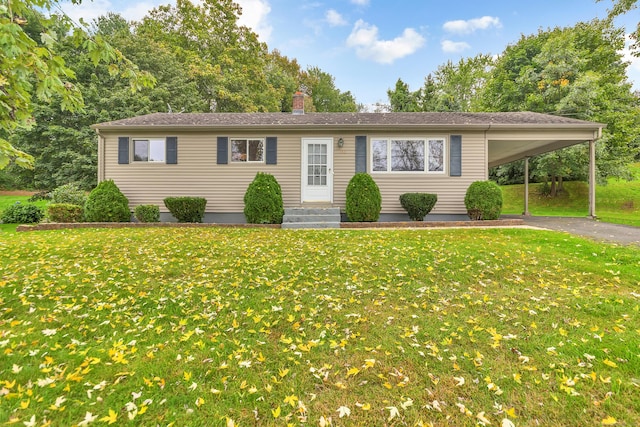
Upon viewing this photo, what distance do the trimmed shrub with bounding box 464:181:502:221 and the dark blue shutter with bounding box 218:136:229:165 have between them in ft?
25.5

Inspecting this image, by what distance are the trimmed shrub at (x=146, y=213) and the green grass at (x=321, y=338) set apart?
384 cm

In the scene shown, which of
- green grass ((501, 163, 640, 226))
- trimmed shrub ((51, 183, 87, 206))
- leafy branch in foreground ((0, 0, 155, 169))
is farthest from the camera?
Result: green grass ((501, 163, 640, 226))

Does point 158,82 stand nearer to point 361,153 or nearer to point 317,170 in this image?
point 317,170

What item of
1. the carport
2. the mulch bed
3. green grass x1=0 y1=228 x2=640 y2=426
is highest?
the carport

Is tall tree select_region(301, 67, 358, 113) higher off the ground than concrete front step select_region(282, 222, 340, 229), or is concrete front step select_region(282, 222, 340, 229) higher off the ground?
tall tree select_region(301, 67, 358, 113)

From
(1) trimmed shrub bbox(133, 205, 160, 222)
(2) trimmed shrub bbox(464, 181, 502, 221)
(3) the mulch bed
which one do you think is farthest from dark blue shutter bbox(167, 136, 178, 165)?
(2) trimmed shrub bbox(464, 181, 502, 221)

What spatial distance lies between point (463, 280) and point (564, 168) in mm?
15985

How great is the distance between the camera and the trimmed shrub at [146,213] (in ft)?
29.7

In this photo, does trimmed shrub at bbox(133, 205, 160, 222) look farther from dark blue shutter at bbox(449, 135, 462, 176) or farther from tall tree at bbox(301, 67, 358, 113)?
tall tree at bbox(301, 67, 358, 113)

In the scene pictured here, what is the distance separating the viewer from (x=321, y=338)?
278 cm

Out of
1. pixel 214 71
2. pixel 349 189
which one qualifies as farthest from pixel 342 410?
pixel 214 71

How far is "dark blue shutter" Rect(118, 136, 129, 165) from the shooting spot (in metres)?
9.89

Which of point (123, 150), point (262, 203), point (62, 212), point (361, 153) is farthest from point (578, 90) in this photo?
point (62, 212)

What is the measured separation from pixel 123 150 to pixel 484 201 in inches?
451
